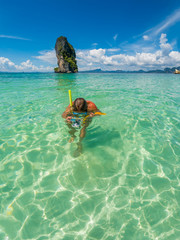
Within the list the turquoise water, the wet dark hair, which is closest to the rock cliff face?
the wet dark hair

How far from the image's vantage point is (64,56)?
102688mm

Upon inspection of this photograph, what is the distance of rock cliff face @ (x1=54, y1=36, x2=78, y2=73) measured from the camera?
99000 mm

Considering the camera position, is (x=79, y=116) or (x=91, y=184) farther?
(x=79, y=116)

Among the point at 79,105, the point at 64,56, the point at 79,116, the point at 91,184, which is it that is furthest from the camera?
the point at 64,56

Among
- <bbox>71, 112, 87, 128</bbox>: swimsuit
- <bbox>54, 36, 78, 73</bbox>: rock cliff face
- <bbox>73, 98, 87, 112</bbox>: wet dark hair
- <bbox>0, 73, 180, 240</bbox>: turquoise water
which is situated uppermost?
<bbox>54, 36, 78, 73</bbox>: rock cliff face

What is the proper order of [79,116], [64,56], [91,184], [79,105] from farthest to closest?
[64,56], [79,116], [79,105], [91,184]

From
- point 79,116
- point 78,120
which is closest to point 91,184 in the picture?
point 78,120

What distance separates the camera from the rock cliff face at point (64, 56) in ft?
325

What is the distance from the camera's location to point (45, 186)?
3031mm

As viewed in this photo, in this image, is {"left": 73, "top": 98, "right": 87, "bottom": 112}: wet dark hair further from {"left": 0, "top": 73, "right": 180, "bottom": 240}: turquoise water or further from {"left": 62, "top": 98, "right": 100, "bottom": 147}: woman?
{"left": 0, "top": 73, "right": 180, "bottom": 240}: turquoise water

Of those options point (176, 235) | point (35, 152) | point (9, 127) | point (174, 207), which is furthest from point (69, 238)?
point (9, 127)

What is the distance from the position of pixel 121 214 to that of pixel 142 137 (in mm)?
3057

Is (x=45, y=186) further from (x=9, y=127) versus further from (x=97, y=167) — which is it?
(x=9, y=127)

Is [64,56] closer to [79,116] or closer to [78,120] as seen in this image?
[79,116]
